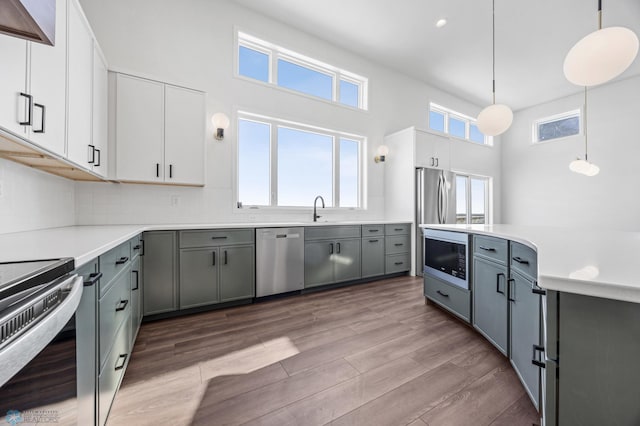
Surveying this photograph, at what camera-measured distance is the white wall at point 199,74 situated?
105 inches

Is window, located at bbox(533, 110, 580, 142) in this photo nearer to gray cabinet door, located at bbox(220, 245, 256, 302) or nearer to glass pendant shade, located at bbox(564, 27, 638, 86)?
glass pendant shade, located at bbox(564, 27, 638, 86)

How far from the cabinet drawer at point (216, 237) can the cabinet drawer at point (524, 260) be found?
230 centimetres

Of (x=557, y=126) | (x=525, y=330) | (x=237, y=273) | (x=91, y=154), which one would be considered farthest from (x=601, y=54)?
(x=557, y=126)

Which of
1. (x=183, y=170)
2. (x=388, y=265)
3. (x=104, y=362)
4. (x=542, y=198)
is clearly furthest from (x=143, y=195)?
(x=542, y=198)

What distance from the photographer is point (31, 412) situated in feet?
1.88

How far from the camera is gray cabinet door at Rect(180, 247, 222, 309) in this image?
2451 millimetres

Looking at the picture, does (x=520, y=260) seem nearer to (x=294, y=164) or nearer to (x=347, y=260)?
(x=347, y=260)

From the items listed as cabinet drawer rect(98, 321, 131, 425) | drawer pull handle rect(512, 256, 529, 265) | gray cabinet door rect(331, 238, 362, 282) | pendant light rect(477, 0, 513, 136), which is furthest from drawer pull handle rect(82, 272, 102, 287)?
pendant light rect(477, 0, 513, 136)

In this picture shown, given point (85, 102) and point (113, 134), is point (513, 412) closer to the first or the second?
point (85, 102)

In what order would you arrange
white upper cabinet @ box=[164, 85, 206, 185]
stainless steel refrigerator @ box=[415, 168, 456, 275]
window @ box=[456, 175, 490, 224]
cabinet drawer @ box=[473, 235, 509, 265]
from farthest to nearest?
1. window @ box=[456, 175, 490, 224]
2. stainless steel refrigerator @ box=[415, 168, 456, 275]
3. white upper cabinet @ box=[164, 85, 206, 185]
4. cabinet drawer @ box=[473, 235, 509, 265]

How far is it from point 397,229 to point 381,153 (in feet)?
4.45

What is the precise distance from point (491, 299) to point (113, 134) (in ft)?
11.4

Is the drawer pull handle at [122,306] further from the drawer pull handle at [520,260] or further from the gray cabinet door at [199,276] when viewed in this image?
the drawer pull handle at [520,260]

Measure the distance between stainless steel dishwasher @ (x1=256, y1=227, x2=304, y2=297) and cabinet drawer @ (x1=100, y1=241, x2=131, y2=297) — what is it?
136cm
